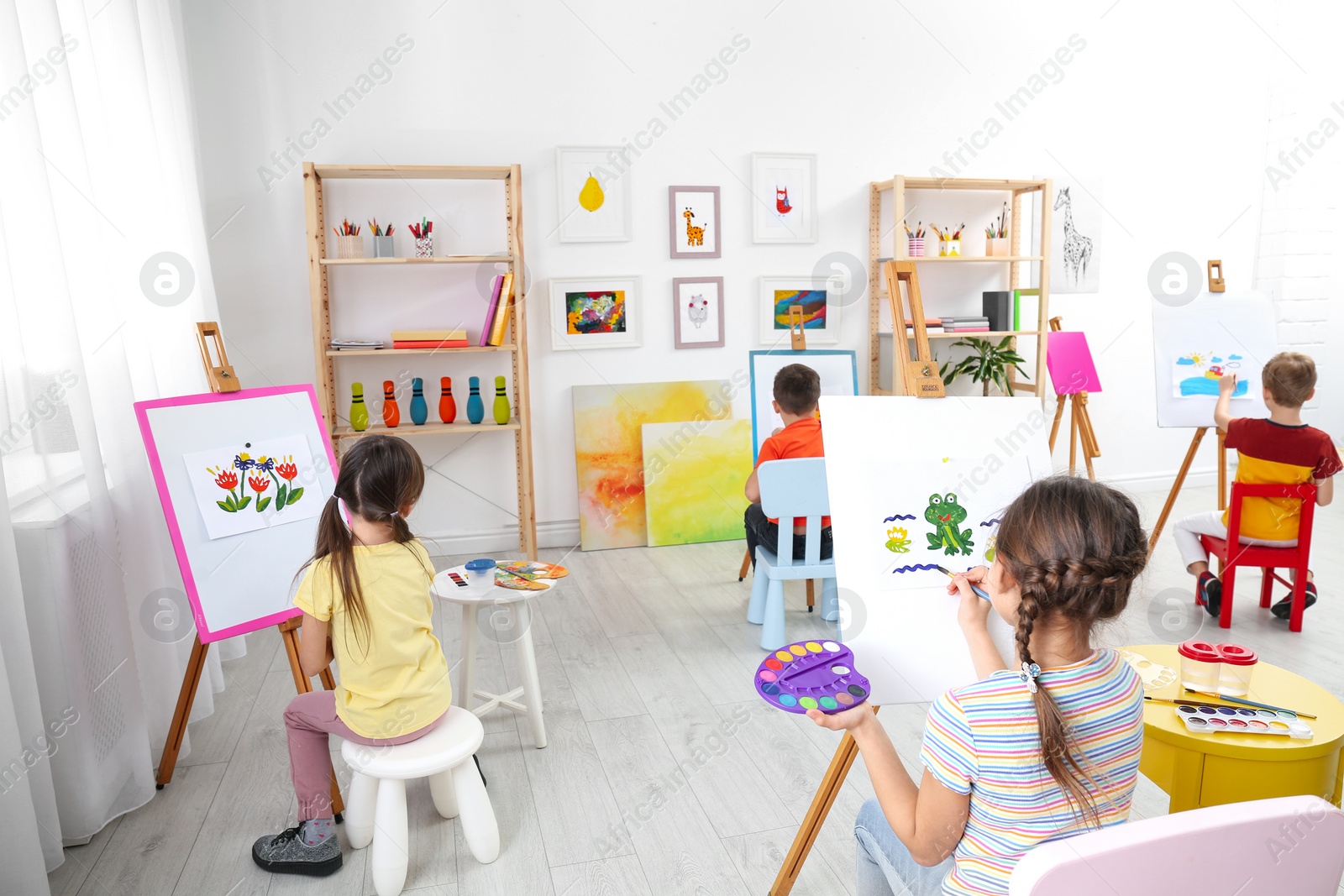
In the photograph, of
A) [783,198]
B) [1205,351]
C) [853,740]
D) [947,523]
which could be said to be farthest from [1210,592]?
[783,198]

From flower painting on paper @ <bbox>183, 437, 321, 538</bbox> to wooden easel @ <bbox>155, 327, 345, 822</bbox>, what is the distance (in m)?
0.20

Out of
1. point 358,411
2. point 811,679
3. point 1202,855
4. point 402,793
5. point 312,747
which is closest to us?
point 1202,855

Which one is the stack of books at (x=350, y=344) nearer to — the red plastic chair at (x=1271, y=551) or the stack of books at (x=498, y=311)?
the stack of books at (x=498, y=311)

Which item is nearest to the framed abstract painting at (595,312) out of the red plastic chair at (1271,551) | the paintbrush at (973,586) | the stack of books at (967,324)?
the stack of books at (967,324)

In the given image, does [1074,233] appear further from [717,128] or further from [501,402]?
[501,402]

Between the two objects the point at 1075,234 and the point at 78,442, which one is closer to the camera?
the point at 78,442

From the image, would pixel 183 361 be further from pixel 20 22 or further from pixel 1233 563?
pixel 1233 563

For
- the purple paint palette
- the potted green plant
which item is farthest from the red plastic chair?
the purple paint palette

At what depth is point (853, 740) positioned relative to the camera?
160 centimetres

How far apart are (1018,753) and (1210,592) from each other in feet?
9.48

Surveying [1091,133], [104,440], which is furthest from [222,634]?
[1091,133]

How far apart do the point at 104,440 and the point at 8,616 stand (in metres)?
0.71

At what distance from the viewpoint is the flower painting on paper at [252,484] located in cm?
224

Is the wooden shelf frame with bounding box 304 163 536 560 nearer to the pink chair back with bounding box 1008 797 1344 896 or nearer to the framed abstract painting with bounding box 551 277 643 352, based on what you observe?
the framed abstract painting with bounding box 551 277 643 352
